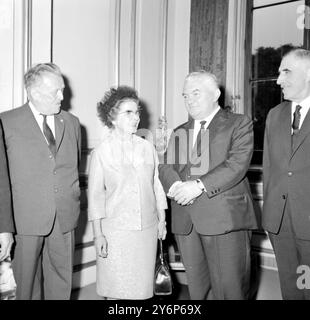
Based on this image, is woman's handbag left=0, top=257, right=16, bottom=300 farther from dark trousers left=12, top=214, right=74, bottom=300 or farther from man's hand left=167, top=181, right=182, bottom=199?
man's hand left=167, top=181, right=182, bottom=199

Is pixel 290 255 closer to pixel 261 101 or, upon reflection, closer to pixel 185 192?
pixel 185 192

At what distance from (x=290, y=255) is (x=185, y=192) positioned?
2.30 ft

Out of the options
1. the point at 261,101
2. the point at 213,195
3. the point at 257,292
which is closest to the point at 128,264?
the point at 213,195

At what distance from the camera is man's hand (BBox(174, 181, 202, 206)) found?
209 cm

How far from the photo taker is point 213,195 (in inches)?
82.2

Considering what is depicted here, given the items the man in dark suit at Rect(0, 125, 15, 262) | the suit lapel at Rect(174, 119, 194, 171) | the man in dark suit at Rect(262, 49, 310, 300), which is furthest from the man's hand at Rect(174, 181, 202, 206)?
the man in dark suit at Rect(0, 125, 15, 262)

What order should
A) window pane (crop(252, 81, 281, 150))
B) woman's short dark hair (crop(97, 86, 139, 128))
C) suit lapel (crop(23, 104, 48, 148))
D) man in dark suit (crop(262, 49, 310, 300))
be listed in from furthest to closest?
window pane (crop(252, 81, 281, 150))
woman's short dark hair (crop(97, 86, 139, 128))
suit lapel (crop(23, 104, 48, 148))
man in dark suit (crop(262, 49, 310, 300))

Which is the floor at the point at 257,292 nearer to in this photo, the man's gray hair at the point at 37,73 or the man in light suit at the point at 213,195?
the man in light suit at the point at 213,195

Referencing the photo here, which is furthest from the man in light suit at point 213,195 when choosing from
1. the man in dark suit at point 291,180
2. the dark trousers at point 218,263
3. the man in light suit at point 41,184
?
the man in light suit at point 41,184

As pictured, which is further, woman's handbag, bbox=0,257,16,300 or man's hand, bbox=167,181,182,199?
woman's handbag, bbox=0,257,16,300

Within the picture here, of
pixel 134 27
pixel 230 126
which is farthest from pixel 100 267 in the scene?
pixel 134 27

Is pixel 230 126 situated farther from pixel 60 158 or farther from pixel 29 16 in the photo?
pixel 29 16

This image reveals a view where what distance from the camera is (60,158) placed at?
2.22 m
